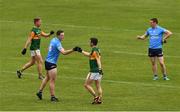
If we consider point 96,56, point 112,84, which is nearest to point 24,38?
point 112,84

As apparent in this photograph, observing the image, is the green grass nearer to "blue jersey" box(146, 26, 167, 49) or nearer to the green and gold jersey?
the green and gold jersey

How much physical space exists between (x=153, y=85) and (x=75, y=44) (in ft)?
36.1

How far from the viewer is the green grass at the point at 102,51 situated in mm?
21438

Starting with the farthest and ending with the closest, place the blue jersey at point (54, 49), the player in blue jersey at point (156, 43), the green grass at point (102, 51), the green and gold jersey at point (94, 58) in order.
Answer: the player in blue jersey at point (156, 43) → the green grass at point (102, 51) → the blue jersey at point (54, 49) → the green and gold jersey at point (94, 58)

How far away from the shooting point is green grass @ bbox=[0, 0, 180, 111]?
70.3 feet

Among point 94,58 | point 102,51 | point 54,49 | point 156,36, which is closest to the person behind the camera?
point 94,58

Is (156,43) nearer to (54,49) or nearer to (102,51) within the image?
(54,49)

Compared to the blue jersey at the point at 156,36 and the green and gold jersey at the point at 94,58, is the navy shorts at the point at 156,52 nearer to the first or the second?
the blue jersey at the point at 156,36

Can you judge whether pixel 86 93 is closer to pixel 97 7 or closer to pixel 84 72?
pixel 84 72

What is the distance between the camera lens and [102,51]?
32.7 metres

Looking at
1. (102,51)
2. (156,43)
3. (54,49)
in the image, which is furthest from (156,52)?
(102,51)

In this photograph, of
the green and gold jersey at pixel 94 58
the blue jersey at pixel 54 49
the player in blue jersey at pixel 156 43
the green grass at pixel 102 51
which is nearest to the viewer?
the green and gold jersey at pixel 94 58

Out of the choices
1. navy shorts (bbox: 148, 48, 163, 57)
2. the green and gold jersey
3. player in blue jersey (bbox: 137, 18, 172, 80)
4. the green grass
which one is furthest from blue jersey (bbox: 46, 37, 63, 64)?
navy shorts (bbox: 148, 48, 163, 57)

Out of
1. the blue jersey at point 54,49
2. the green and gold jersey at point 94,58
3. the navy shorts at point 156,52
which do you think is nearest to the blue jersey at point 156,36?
the navy shorts at point 156,52
